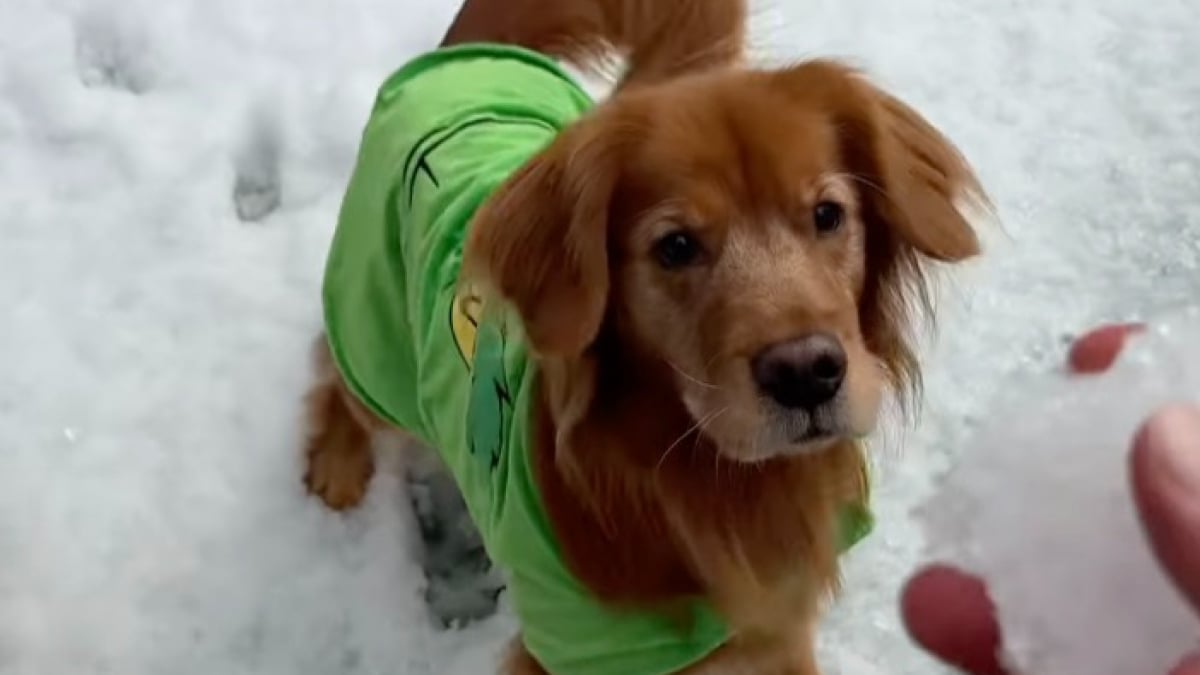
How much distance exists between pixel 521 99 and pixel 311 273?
627 mm

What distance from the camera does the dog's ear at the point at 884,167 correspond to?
4.67 ft

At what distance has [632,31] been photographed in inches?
76.7

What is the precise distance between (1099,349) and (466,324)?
63 centimetres


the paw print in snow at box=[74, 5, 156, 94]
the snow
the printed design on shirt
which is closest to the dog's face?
the snow

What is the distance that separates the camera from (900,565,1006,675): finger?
130cm

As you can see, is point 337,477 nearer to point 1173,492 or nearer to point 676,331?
point 676,331

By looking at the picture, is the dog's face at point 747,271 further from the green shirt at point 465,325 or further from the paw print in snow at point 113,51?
the paw print in snow at point 113,51

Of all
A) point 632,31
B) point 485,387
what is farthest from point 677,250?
point 632,31

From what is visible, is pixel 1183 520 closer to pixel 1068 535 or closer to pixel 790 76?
pixel 1068 535

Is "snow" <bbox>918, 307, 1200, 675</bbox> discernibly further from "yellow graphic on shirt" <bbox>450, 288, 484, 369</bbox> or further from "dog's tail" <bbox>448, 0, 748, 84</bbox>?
"dog's tail" <bbox>448, 0, 748, 84</bbox>

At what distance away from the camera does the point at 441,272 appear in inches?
68.5

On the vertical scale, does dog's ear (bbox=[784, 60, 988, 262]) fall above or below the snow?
above

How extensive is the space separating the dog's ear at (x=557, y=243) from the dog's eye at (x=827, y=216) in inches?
6.6

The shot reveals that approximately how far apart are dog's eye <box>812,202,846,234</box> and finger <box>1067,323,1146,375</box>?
0.23 meters
